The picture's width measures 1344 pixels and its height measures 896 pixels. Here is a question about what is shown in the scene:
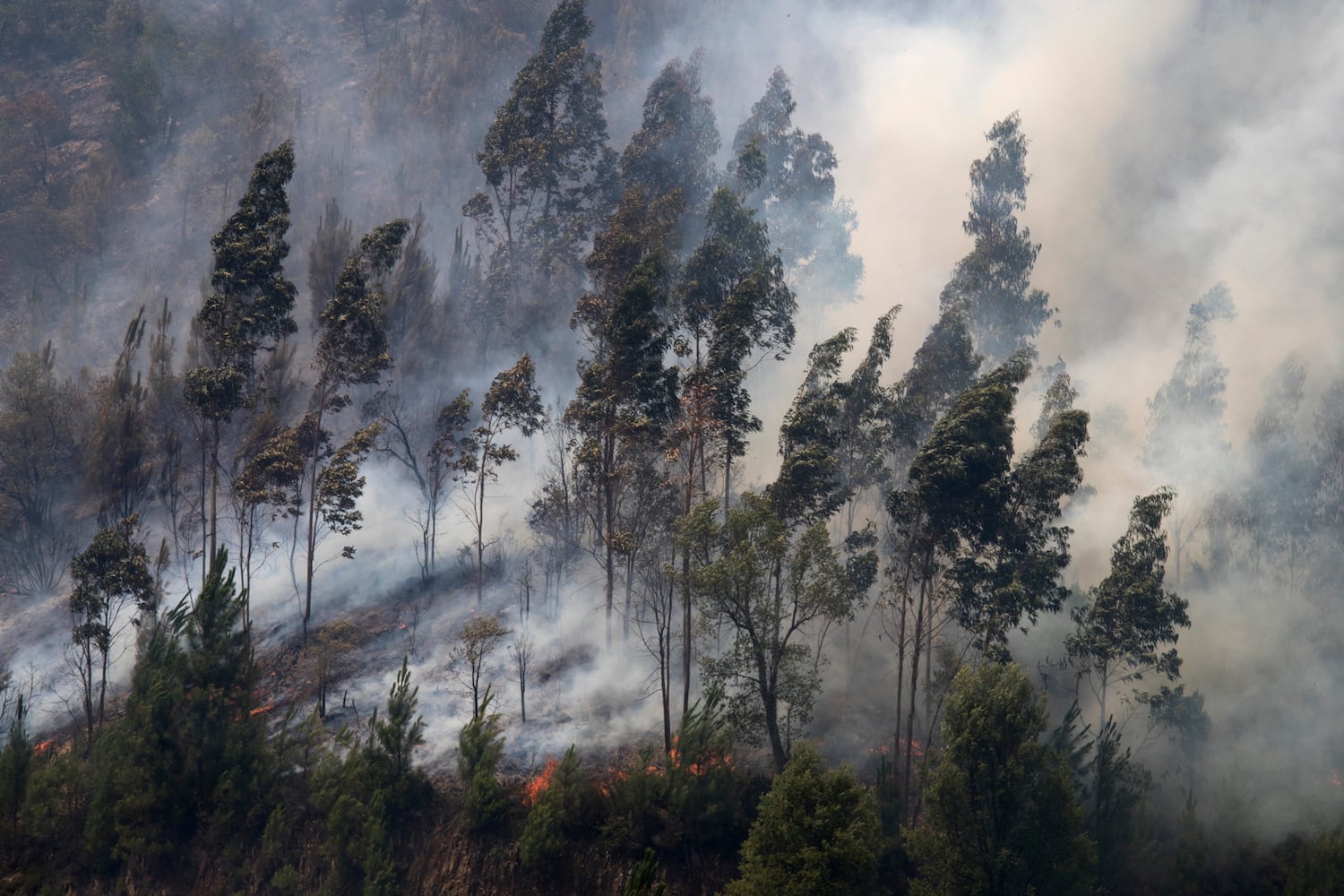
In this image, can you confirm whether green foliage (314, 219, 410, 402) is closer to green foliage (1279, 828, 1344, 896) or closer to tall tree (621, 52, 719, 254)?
tall tree (621, 52, 719, 254)

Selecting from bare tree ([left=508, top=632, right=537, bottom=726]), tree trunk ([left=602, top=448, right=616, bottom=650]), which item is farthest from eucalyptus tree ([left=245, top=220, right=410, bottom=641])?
tree trunk ([left=602, top=448, right=616, bottom=650])

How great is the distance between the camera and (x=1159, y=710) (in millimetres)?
41406

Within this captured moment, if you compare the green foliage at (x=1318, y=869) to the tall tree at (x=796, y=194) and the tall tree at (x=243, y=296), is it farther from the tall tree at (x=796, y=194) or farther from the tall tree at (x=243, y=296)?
the tall tree at (x=796, y=194)

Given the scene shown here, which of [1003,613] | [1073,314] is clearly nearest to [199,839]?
[1003,613]

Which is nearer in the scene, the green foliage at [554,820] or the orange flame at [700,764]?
the green foliage at [554,820]

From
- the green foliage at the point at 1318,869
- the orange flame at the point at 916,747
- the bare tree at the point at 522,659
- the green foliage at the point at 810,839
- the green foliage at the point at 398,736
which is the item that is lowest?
the green foliage at the point at 1318,869

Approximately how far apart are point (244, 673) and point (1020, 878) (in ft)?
91.8

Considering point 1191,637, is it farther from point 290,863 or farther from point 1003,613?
point 290,863

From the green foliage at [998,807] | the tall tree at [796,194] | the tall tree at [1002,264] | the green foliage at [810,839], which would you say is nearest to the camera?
the green foliage at [810,839]

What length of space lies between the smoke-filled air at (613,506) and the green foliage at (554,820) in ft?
0.48

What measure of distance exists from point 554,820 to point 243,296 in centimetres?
2780

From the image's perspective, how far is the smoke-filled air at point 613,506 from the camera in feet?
105

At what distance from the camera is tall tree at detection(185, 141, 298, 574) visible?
134ft

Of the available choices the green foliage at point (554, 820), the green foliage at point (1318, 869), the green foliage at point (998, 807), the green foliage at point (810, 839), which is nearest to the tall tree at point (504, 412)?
the green foliage at point (554, 820)
